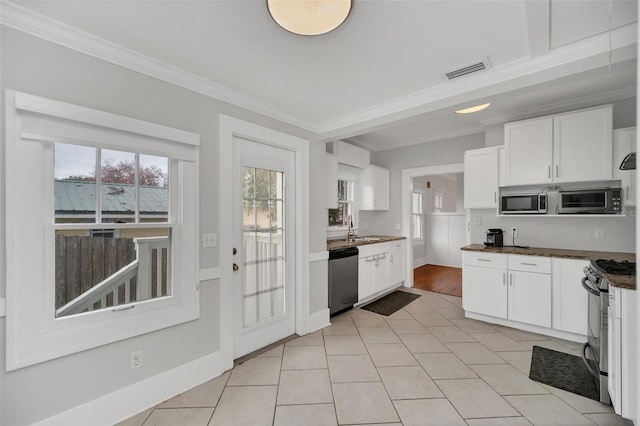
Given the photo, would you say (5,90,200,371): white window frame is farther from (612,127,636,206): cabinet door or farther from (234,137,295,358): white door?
(612,127,636,206): cabinet door

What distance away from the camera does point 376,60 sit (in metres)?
2.08

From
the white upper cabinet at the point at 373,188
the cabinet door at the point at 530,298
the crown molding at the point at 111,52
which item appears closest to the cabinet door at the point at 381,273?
the white upper cabinet at the point at 373,188

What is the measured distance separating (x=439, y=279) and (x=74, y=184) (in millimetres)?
5913

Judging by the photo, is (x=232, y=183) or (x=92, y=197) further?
(x=232, y=183)

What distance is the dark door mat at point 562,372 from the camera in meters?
2.21

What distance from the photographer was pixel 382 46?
191 centimetres

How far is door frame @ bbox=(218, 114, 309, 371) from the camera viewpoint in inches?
97.5

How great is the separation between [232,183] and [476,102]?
2.26 meters

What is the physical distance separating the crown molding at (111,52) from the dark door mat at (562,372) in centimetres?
352

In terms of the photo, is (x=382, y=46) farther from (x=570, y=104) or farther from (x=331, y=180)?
(x=570, y=104)

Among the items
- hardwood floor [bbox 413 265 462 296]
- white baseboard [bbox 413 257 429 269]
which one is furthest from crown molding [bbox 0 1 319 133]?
white baseboard [bbox 413 257 429 269]

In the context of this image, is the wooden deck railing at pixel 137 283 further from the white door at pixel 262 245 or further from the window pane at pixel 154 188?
the white door at pixel 262 245

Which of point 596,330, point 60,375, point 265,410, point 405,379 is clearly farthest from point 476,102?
point 60,375

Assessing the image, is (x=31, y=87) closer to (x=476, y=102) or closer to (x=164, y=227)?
(x=164, y=227)
